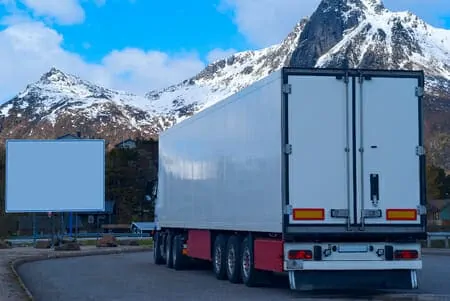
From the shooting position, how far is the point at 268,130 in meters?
17.9

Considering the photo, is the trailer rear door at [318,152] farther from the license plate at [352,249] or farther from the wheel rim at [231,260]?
the wheel rim at [231,260]

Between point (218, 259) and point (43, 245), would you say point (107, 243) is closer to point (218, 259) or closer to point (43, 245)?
point (43, 245)

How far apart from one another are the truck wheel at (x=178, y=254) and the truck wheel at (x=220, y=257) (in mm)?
4462

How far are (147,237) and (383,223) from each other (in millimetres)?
45017

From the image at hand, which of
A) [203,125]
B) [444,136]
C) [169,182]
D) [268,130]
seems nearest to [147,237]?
[169,182]

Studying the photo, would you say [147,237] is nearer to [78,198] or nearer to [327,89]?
[78,198]

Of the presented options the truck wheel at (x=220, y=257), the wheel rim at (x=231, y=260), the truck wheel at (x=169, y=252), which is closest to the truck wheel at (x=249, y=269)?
the wheel rim at (x=231, y=260)

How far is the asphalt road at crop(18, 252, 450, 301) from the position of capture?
17984mm

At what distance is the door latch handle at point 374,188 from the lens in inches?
679

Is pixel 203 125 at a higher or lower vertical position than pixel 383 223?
higher

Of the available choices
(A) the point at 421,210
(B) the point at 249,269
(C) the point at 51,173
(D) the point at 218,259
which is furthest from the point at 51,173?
(A) the point at 421,210

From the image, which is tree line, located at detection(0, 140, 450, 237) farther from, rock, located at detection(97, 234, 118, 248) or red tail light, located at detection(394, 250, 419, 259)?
red tail light, located at detection(394, 250, 419, 259)

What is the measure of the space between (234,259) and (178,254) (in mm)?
6475

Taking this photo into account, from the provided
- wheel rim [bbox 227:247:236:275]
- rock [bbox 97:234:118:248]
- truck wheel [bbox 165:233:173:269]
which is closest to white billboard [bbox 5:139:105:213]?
rock [bbox 97:234:118:248]
